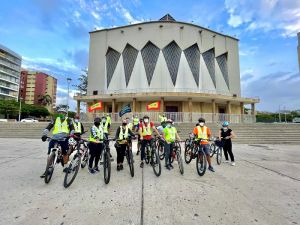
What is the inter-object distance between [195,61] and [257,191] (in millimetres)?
28980

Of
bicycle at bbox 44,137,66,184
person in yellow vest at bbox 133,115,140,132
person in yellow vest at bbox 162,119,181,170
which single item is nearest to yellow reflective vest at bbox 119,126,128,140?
person in yellow vest at bbox 162,119,181,170

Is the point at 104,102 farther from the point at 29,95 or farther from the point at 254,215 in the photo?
the point at 29,95

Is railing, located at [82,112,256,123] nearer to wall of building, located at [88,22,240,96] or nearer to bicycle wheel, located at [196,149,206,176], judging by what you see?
wall of building, located at [88,22,240,96]

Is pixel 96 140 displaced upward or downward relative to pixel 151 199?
upward

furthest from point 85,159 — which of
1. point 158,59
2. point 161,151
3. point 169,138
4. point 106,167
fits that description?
point 158,59

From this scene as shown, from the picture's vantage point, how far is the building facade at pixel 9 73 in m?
69.6

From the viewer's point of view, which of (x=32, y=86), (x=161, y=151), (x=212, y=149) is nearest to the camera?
(x=161, y=151)

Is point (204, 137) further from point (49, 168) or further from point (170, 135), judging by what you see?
point (49, 168)

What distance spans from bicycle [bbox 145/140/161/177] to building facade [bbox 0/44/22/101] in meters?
82.4

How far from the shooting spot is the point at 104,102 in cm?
3031

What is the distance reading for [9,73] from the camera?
72938 mm

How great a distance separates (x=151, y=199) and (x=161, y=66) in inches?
1095

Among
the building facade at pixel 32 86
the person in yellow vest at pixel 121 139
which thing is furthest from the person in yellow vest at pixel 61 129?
the building facade at pixel 32 86

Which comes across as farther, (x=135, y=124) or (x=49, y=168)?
(x=135, y=124)
